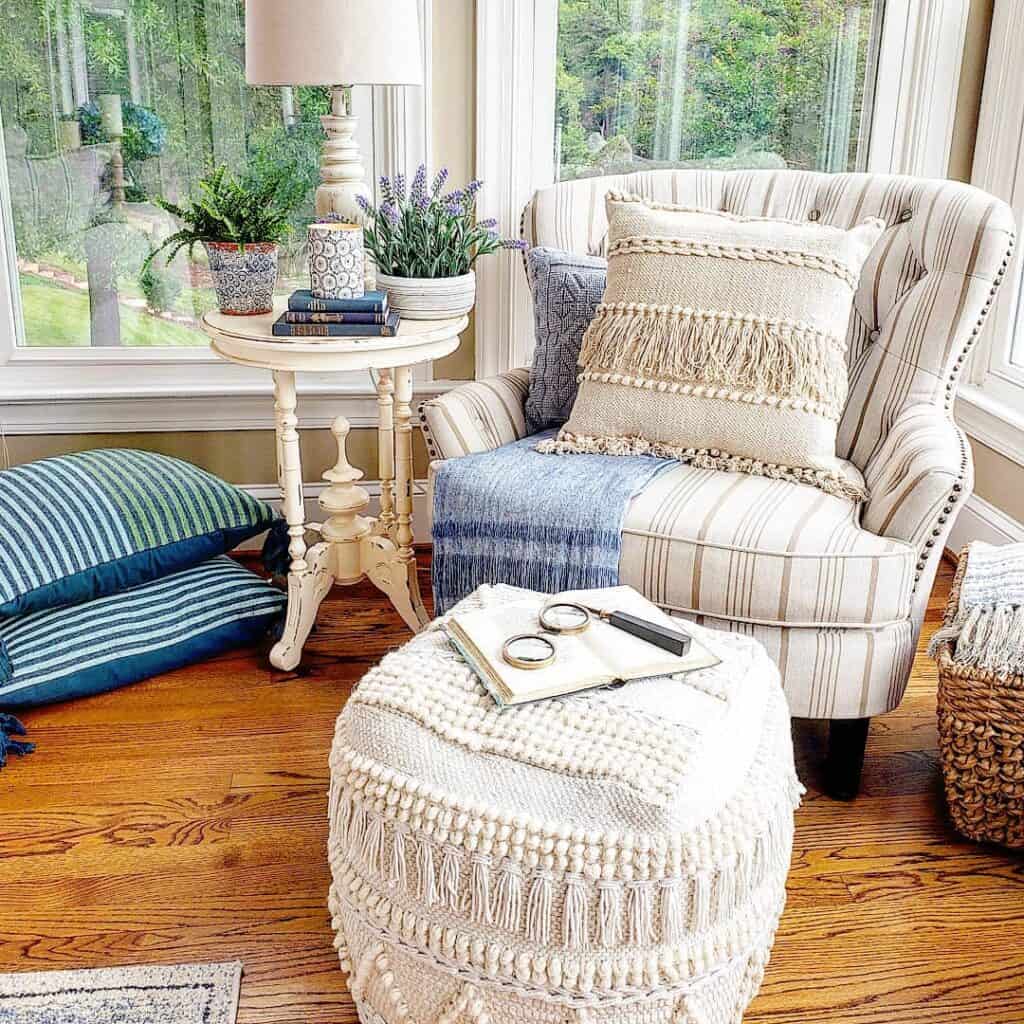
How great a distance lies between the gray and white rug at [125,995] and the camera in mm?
1366

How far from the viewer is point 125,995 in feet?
4.59

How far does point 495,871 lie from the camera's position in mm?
1162

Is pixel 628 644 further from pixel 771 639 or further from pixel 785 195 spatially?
pixel 785 195

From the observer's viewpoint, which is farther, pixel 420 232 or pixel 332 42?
pixel 420 232

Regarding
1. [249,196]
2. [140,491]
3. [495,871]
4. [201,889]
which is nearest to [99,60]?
[249,196]

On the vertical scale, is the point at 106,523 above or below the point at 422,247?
below

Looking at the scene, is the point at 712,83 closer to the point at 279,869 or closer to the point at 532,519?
the point at 532,519

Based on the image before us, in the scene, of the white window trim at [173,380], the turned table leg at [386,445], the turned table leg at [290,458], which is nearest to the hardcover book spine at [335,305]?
the turned table leg at [290,458]

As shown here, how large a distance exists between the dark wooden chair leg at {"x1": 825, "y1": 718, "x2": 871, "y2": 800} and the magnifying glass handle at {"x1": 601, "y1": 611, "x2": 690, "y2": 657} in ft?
1.85

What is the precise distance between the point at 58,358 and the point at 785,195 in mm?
1692

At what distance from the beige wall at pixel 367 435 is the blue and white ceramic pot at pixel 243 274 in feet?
1.89

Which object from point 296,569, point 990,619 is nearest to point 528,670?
point 990,619

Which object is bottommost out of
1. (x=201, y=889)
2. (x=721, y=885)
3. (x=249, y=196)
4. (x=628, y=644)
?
(x=201, y=889)

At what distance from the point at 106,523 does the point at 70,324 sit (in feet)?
2.20
